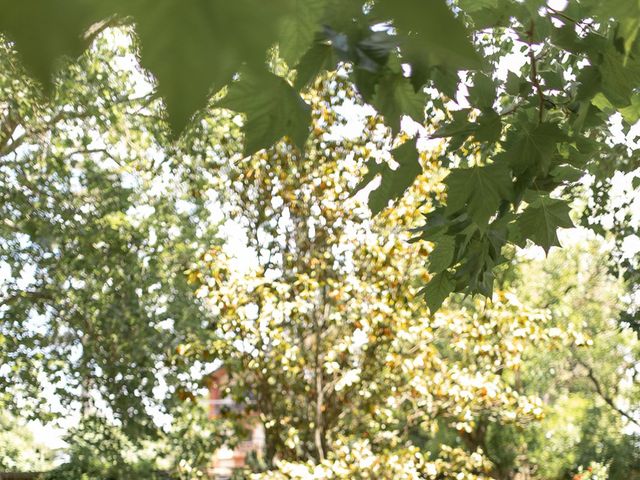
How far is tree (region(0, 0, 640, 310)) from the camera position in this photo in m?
0.33

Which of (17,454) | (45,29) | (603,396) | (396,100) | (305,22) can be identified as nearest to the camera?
(45,29)

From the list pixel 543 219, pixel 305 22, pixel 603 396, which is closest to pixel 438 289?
pixel 543 219

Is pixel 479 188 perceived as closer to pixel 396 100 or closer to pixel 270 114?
pixel 396 100

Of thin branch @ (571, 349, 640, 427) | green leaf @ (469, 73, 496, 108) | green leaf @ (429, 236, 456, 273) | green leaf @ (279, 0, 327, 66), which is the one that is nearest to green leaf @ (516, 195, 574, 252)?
green leaf @ (429, 236, 456, 273)

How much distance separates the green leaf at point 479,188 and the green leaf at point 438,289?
18.4 inches

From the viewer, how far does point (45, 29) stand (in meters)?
0.31

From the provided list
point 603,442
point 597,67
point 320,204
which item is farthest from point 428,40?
point 603,442

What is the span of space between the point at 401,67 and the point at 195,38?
87cm

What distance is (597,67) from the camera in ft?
5.19

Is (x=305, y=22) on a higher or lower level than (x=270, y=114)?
lower

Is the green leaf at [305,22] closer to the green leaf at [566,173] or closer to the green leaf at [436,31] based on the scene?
the green leaf at [436,31]

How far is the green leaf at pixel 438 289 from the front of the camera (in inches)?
78.7

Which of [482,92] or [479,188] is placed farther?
[482,92]

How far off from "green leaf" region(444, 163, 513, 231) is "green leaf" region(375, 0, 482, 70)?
113cm
